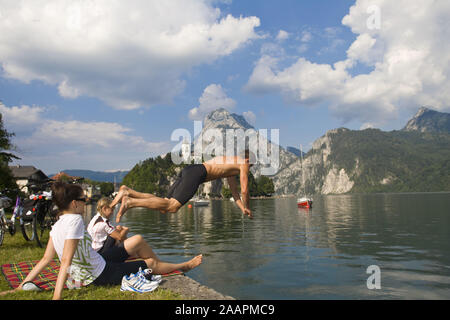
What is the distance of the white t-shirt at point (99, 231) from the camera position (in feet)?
28.1

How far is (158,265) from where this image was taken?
312 inches

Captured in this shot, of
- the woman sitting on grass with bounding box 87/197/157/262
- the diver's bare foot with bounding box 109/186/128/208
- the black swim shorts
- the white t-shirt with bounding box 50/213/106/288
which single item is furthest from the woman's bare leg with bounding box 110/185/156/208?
the white t-shirt with bounding box 50/213/106/288

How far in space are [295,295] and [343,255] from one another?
25.4ft

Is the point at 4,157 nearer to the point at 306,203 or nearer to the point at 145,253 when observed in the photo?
the point at 145,253

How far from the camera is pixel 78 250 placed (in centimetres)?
596

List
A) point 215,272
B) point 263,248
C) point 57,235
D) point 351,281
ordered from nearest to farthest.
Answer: point 57,235 → point 351,281 → point 215,272 → point 263,248

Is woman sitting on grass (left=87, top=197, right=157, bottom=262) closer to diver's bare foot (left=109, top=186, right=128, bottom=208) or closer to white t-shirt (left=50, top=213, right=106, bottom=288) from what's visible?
diver's bare foot (left=109, top=186, right=128, bottom=208)

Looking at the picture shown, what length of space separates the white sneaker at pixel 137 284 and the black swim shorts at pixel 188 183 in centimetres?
236

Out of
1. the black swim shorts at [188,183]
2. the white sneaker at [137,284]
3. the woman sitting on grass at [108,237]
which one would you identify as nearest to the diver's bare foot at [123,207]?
the woman sitting on grass at [108,237]

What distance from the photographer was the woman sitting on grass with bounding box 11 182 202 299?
561 centimetres
